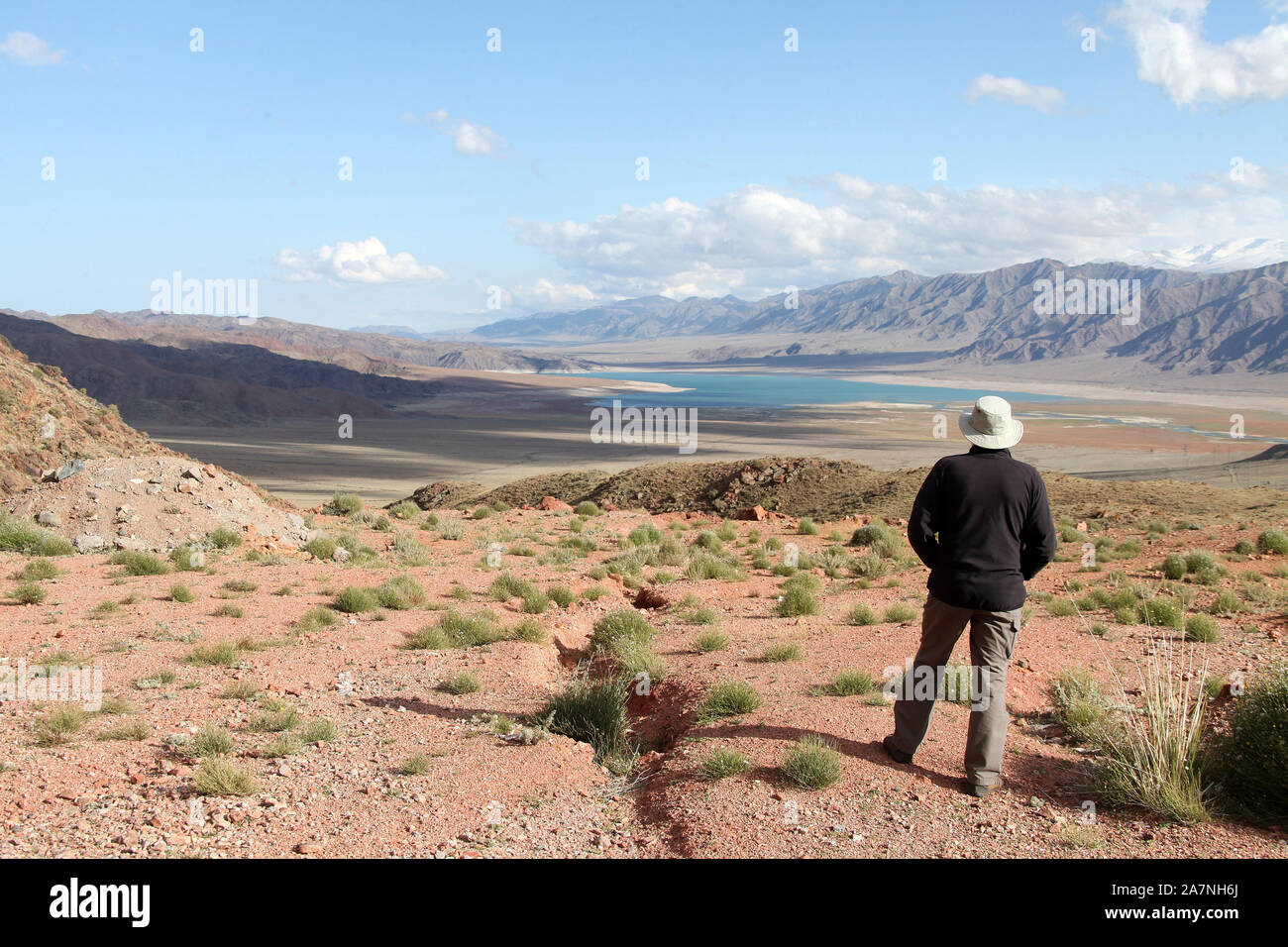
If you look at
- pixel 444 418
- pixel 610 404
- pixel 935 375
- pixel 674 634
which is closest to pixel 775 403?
pixel 610 404

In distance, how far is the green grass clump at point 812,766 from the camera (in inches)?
182

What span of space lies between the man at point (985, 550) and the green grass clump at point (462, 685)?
3.72 meters

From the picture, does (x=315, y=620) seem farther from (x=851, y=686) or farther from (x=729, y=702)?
(x=851, y=686)

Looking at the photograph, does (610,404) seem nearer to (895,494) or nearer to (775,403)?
(775,403)

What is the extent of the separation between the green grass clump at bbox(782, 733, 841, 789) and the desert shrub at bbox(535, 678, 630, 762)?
4.13 feet

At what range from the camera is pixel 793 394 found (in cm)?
12825

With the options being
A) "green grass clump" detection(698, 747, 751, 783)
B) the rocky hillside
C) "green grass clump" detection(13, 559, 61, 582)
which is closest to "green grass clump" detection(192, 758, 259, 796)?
"green grass clump" detection(698, 747, 751, 783)

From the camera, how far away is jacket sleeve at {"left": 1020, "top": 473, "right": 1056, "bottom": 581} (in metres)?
4.34

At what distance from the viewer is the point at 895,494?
78.8 ft

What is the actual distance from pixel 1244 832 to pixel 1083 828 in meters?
0.67

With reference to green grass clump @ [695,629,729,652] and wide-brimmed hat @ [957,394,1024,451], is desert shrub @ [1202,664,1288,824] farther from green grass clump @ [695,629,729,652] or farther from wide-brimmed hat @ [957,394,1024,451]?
green grass clump @ [695,629,729,652]

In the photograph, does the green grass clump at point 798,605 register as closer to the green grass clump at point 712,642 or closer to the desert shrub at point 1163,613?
the green grass clump at point 712,642

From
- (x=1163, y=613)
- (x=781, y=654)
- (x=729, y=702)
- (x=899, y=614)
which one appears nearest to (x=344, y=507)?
(x=899, y=614)

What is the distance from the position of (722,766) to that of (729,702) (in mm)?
1133
